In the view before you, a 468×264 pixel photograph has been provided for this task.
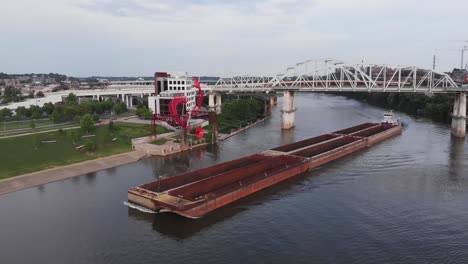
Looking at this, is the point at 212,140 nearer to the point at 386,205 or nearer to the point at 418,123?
the point at 386,205

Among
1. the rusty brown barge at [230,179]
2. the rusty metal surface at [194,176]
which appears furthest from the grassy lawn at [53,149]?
the rusty brown barge at [230,179]

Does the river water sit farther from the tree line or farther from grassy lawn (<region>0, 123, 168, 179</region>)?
the tree line

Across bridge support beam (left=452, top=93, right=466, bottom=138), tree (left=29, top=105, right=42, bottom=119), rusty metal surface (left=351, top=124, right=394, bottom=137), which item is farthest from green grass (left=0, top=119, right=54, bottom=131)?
bridge support beam (left=452, top=93, right=466, bottom=138)

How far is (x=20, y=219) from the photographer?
24031mm

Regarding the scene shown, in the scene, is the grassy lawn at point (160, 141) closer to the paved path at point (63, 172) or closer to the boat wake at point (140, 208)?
the paved path at point (63, 172)

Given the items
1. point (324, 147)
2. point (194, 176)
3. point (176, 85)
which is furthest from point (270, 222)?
point (176, 85)

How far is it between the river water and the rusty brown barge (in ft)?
2.59

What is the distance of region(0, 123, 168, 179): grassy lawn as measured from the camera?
35.2 m

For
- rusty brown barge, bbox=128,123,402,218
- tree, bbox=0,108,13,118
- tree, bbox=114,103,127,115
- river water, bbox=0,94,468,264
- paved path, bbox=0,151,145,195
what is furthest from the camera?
tree, bbox=114,103,127,115

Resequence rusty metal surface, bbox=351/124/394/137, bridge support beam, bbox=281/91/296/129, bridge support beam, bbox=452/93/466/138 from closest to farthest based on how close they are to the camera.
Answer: rusty metal surface, bbox=351/124/394/137, bridge support beam, bbox=452/93/466/138, bridge support beam, bbox=281/91/296/129

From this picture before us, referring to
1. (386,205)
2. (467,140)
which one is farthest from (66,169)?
(467,140)

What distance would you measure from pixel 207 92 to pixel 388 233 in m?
68.7

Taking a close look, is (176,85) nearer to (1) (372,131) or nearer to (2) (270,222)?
(1) (372,131)

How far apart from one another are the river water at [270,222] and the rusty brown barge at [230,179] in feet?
2.59
